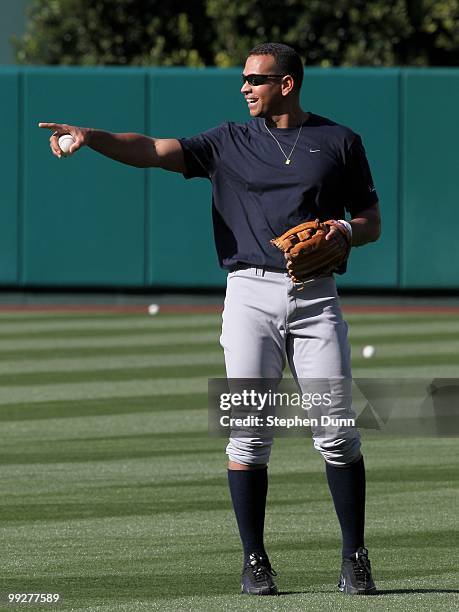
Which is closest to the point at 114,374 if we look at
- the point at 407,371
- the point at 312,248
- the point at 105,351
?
the point at 105,351

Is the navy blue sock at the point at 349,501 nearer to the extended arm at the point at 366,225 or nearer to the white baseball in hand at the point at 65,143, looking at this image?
the extended arm at the point at 366,225

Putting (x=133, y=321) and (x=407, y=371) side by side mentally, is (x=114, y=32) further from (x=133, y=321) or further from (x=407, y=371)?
(x=407, y=371)

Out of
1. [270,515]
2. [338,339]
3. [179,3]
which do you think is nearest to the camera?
[338,339]

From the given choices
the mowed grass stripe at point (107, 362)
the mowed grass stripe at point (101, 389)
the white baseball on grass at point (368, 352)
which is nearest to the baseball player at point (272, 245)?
the mowed grass stripe at point (101, 389)

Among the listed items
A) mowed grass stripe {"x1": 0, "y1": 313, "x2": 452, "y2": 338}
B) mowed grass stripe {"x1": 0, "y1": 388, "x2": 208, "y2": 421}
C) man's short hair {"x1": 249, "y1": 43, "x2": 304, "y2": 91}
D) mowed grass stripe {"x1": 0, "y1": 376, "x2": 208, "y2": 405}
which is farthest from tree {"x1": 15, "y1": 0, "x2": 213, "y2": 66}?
man's short hair {"x1": 249, "y1": 43, "x2": 304, "y2": 91}

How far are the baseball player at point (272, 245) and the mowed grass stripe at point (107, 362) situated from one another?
25.9 feet

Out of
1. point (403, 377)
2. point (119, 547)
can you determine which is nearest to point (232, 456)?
point (119, 547)

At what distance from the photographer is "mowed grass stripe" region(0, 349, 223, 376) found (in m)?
13.9

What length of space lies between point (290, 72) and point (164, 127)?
1517cm

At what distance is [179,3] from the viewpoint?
2372 centimetres

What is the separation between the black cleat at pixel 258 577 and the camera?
581 centimetres

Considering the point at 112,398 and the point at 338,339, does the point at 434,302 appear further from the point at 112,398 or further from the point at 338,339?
the point at 338,339

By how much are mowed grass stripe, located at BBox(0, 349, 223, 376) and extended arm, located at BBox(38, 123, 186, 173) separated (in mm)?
7854

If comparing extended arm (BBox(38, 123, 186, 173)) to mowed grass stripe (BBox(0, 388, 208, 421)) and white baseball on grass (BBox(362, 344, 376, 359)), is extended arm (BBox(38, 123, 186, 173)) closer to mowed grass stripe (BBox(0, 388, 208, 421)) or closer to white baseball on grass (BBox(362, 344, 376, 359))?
mowed grass stripe (BBox(0, 388, 208, 421))
